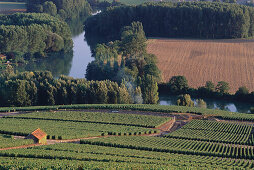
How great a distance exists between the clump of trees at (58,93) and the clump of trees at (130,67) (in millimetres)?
4966

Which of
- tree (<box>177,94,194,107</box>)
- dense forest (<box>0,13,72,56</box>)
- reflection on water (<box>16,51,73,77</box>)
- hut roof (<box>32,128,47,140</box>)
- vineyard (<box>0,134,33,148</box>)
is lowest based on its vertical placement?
tree (<box>177,94,194,107</box>)

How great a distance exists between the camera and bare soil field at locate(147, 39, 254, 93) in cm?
9019

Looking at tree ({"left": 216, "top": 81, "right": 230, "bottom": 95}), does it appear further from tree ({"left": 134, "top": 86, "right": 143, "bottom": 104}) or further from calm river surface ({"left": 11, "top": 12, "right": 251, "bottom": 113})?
tree ({"left": 134, "top": 86, "right": 143, "bottom": 104})

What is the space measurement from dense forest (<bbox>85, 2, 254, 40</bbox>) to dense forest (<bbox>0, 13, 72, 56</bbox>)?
2010 centimetres

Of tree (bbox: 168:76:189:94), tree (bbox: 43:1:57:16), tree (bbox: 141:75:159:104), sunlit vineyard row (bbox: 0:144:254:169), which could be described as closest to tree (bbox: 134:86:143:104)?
tree (bbox: 141:75:159:104)

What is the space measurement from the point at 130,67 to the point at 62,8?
80.3m

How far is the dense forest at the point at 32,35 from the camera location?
357ft

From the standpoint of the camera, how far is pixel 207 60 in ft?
342

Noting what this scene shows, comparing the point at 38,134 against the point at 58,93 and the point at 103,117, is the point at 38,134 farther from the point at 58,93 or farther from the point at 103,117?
the point at 58,93

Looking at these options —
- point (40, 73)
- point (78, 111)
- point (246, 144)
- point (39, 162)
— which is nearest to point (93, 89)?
point (78, 111)

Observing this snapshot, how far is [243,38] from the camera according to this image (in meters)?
128

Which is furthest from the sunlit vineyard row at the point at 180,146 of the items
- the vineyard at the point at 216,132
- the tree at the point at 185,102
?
the tree at the point at 185,102

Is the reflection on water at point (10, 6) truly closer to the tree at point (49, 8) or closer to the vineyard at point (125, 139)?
the tree at point (49, 8)

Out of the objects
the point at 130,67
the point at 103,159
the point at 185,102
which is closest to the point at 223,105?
the point at 185,102
